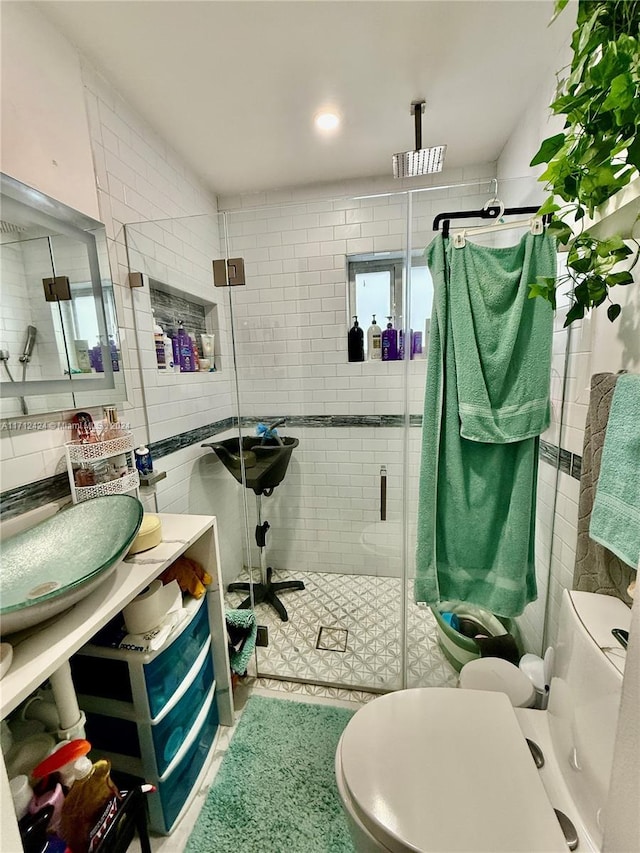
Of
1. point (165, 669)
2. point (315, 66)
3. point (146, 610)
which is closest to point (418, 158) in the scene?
point (315, 66)

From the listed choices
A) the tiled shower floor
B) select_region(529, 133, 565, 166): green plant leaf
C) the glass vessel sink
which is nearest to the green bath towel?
select_region(529, 133, 565, 166): green plant leaf

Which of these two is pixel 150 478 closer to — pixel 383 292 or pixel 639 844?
pixel 639 844

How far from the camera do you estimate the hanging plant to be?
0.54m

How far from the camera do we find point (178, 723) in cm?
104

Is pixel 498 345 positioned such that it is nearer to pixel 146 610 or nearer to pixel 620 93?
pixel 620 93

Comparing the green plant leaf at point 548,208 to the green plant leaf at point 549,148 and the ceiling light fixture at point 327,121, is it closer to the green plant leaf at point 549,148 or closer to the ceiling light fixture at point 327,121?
the green plant leaf at point 549,148

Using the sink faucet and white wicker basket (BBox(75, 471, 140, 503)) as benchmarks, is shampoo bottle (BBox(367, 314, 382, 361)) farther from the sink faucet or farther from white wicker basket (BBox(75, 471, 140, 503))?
white wicker basket (BBox(75, 471, 140, 503))

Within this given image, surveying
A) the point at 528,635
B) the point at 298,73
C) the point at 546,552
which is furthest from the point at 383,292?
the point at 528,635

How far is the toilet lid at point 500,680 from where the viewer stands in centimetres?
109

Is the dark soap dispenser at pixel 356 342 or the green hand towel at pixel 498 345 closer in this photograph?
the green hand towel at pixel 498 345

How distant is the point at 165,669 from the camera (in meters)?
0.99

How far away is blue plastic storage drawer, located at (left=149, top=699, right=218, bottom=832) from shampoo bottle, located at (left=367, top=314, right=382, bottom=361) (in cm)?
189

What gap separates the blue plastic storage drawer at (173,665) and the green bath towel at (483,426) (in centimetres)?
85

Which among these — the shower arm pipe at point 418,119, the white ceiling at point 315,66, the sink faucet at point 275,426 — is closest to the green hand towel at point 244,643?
the sink faucet at point 275,426
